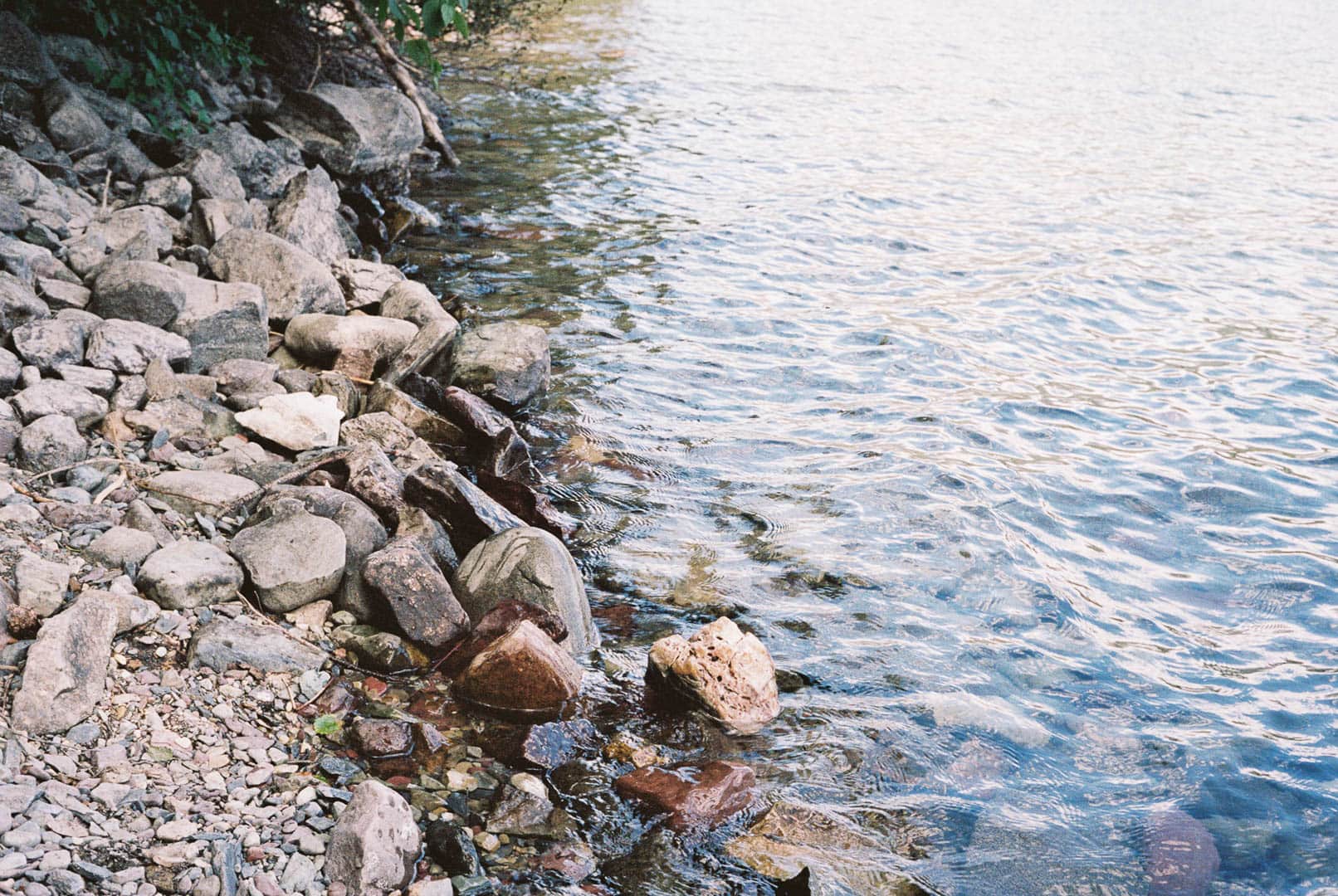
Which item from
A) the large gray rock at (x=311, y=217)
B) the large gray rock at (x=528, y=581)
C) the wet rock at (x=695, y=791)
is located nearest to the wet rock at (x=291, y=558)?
the large gray rock at (x=528, y=581)

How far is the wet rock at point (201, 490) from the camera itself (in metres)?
4.99

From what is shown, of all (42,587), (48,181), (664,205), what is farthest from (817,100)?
(42,587)

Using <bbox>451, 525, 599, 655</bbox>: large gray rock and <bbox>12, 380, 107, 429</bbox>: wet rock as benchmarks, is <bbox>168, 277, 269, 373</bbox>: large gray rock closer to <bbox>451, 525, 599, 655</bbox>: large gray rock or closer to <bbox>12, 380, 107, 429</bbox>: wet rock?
<bbox>12, 380, 107, 429</bbox>: wet rock

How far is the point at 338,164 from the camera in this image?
448 inches

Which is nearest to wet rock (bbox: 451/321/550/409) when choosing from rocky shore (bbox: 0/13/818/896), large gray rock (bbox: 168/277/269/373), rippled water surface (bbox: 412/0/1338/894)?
rocky shore (bbox: 0/13/818/896)

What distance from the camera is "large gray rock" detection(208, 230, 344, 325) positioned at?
7641mm

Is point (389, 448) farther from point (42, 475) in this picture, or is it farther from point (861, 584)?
point (861, 584)

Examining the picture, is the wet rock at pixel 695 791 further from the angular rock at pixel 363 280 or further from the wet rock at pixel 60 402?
the angular rock at pixel 363 280

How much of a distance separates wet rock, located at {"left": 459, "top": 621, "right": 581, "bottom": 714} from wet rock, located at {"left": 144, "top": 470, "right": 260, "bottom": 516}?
1.56 metres

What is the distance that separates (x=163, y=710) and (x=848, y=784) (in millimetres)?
2707

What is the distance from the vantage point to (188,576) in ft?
14.4

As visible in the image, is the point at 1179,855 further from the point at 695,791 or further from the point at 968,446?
the point at 968,446

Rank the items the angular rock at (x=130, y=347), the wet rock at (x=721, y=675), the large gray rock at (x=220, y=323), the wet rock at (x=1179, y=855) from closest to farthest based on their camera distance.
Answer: the wet rock at (x=1179, y=855) → the wet rock at (x=721, y=675) → the angular rock at (x=130, y=347) → the large gray rock at (x=220, y=323)

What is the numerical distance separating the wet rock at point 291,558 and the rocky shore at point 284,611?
0.01 meters
